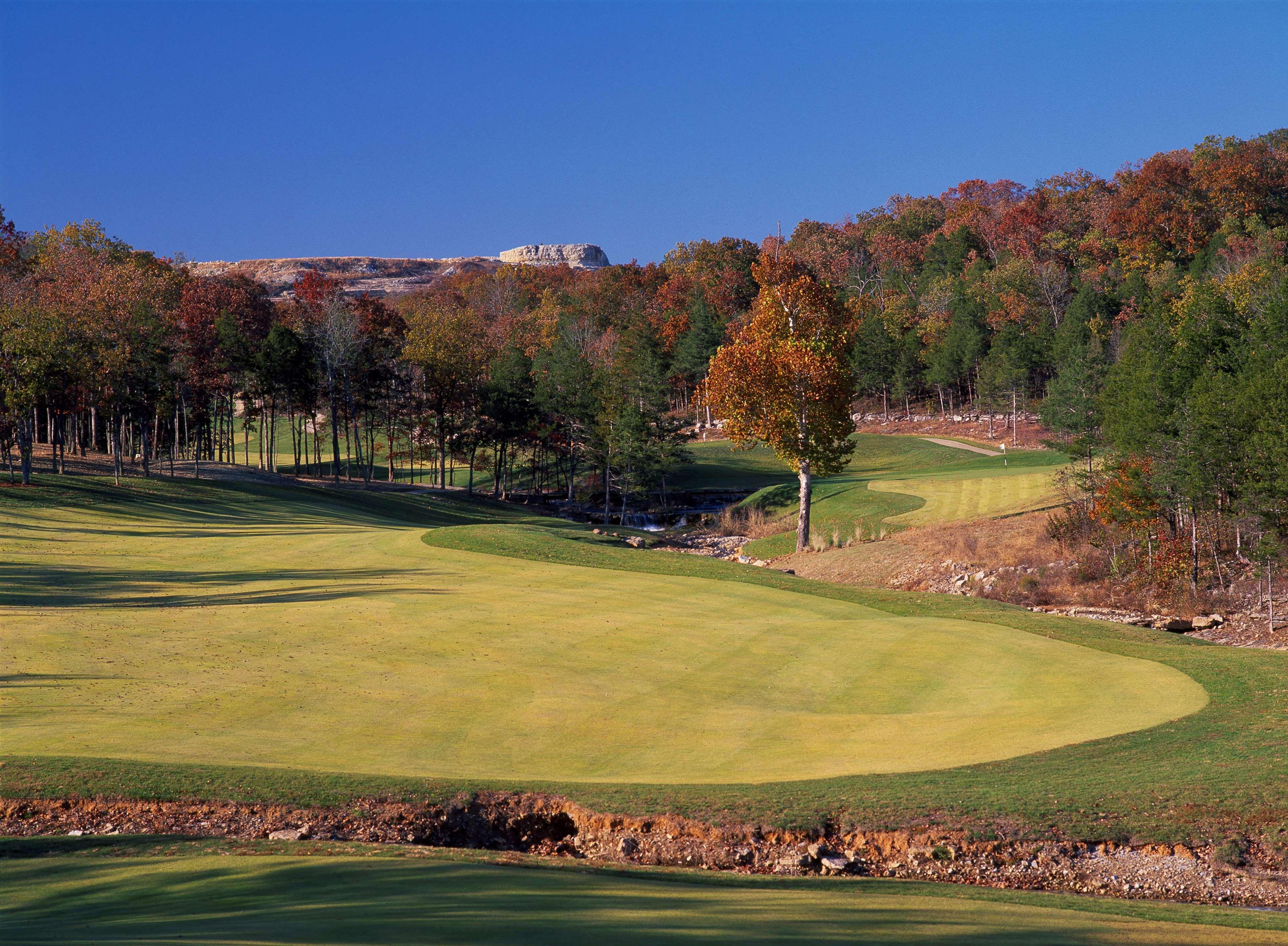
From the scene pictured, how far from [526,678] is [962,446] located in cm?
6808

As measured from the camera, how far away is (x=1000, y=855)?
12.4 metres

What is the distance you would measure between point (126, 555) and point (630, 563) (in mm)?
16908

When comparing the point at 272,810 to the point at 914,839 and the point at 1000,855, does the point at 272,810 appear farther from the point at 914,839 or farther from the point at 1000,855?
the point at 1000,855

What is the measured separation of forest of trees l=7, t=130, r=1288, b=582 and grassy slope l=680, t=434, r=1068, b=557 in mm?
3730

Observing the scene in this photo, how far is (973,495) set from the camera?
166 ft

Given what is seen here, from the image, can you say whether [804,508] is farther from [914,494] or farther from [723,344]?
[723,344]

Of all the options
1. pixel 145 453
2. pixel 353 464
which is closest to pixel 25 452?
pixel 145 453

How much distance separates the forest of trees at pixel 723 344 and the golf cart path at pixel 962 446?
18.9ft

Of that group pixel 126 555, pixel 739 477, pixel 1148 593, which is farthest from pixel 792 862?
pixel 739 477

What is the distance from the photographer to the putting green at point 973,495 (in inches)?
1865

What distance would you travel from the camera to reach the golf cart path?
7446cm

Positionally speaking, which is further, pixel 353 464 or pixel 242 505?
pixel 353 464

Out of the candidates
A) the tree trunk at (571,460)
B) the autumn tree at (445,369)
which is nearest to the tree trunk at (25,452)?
the autumn tree at (445,369)

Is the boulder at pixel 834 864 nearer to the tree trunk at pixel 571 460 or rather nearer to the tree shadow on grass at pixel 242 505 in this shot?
the tree shadow on grass at pixel 242 505
